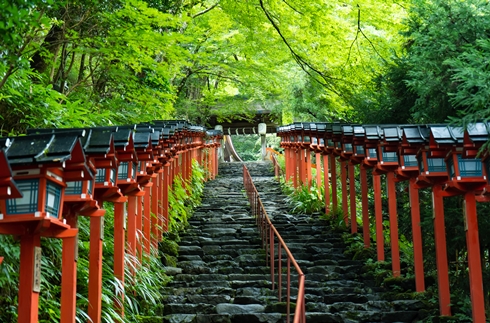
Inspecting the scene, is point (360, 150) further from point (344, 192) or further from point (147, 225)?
point (147, 225)

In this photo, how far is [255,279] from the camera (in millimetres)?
11273

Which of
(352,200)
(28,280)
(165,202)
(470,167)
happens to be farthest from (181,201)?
(28,280)

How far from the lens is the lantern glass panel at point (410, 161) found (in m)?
10.4

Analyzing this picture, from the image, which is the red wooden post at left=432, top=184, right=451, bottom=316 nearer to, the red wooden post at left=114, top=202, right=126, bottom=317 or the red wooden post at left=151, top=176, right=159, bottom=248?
the red wooden post at left=114, top=202, right=126, bottom=317

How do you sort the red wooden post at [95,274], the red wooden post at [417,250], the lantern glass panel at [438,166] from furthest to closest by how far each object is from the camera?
the red wooden post at [417,250] < the lantern glass panel at [438,166] < the red wooden post at [95,274]

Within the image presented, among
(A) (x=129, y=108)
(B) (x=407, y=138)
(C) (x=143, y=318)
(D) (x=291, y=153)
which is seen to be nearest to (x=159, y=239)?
(A) (x=129, y=108)

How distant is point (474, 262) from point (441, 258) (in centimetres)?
122

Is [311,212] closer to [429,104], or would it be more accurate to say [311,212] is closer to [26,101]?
[429,104]

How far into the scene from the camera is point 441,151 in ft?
28.8

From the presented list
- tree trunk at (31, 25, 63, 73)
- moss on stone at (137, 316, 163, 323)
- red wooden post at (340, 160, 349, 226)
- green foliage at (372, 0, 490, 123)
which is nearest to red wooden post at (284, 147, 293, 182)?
red wooden post at (340, 160, 349, 226)

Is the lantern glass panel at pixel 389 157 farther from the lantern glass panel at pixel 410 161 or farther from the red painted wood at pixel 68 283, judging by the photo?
the red painted wood at pixel 68 283

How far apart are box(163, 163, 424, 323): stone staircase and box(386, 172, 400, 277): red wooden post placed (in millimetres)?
588

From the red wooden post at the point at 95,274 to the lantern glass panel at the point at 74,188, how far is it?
1261mm

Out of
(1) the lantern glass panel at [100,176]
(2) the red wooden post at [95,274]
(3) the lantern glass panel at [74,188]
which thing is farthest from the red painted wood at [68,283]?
(1) the lantern glass panel at [100,176]
